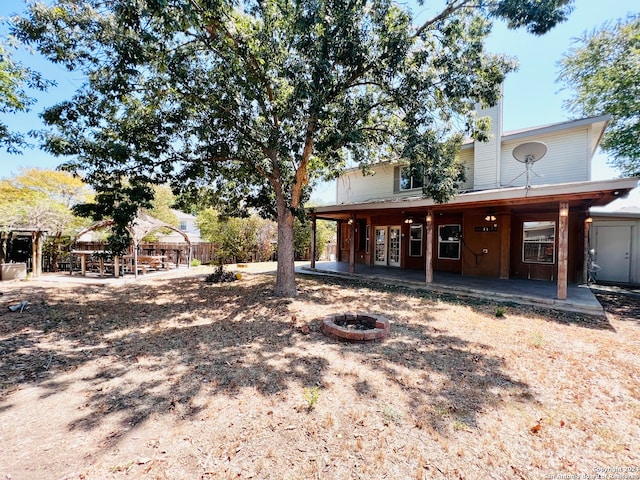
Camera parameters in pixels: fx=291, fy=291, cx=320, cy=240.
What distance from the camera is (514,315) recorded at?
6.20 m

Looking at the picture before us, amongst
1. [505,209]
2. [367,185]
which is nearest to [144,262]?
[367,185]

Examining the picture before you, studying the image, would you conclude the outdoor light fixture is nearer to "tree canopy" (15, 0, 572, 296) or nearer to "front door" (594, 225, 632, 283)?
"tree canopy" (15, 0, 572, 296)

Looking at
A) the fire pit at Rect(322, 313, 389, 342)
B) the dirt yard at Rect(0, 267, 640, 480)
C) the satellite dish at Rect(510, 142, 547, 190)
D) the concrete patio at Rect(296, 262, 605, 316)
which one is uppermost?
the satellite dish at Rect(510, 142, 547, 190)

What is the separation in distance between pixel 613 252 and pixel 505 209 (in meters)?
5.42

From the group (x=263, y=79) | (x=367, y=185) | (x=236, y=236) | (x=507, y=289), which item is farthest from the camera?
(x=236, y=236)

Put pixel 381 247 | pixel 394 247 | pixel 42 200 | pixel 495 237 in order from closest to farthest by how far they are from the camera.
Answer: pixel 495 237
pixel 42 200
pixel 394 247
pixel 381 247

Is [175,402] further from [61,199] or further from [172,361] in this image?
[61,199]

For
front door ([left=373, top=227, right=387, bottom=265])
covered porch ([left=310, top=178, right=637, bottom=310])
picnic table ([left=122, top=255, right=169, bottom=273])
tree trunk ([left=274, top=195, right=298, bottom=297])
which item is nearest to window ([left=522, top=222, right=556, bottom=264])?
covered porch ([left=310, top=178, right=637, bottom=310])

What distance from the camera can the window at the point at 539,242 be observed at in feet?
32.3

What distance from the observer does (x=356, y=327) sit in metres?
5.10

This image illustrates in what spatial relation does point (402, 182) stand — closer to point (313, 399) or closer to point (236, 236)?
point (236, 236)

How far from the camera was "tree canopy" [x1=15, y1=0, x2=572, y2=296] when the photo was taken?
561cm

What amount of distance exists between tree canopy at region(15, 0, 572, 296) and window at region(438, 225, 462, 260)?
4.51 metres

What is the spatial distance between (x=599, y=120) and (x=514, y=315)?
262 inches
